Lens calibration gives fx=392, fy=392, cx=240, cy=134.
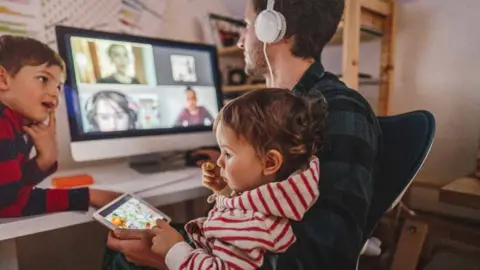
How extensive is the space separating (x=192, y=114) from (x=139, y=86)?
213 mm

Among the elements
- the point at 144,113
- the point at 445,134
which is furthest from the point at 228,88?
the point at 445,134

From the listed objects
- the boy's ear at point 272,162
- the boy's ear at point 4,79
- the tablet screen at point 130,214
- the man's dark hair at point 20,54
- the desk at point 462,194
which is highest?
the man's dark hair at point 20,54

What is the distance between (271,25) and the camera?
33.5 inches

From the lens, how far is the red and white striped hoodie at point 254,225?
0.60 meters

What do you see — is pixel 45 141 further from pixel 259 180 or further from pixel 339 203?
pixel 339 203

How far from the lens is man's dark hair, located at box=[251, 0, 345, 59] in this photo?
2.84 feet

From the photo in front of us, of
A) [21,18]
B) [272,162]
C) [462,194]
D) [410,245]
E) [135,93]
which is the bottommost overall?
[410,245]

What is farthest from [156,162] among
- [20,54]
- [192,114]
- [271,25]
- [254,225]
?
[254,225]

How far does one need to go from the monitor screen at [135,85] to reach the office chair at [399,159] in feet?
2.26

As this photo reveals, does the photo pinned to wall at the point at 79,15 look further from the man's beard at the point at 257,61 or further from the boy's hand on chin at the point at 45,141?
the man's beard at the point at 257,61

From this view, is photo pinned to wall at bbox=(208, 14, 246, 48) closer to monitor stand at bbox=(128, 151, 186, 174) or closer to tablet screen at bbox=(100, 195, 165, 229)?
monitor stand at bbox=(128, 151, 186, 174)

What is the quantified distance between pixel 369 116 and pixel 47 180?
0.82 metres

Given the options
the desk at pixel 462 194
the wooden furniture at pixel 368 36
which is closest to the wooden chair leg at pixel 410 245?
the desk at pixel 462 194

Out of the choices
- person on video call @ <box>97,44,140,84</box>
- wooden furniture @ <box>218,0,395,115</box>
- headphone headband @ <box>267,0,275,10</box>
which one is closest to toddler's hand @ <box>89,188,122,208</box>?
person on video call @ <box>97,44,140,84</box>
